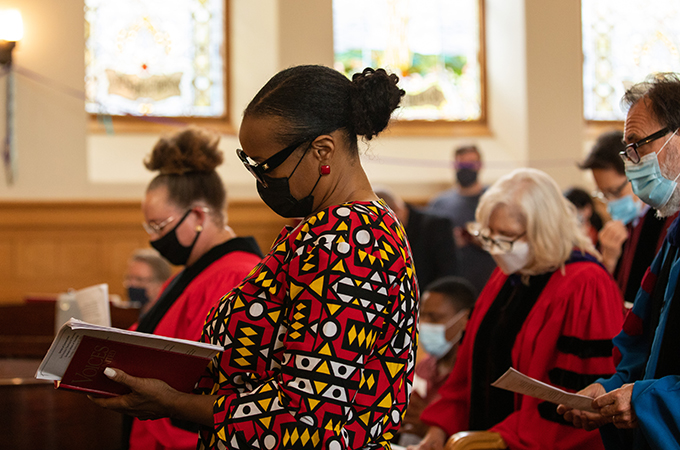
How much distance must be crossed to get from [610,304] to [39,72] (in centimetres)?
507

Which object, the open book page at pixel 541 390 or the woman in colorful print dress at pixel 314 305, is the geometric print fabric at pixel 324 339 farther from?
the open book page at pixel 541 390

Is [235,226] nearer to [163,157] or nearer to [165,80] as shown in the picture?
[165,80]

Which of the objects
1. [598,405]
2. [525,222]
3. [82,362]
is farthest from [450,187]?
[82,362]

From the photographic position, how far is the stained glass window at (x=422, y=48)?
750cm

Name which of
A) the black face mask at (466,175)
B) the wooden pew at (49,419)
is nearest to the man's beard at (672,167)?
the wooden pew at (49,419)

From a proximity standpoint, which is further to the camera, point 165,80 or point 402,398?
point 165,80

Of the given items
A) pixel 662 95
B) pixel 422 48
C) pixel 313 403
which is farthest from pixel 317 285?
pixel 422 48

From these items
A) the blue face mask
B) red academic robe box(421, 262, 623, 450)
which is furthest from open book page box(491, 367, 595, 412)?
the blue face mask

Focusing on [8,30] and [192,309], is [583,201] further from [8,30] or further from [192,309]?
[8,30]

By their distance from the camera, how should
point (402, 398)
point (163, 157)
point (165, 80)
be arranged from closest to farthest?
point (402, 398)
point (163, 157)
point (165, 80)

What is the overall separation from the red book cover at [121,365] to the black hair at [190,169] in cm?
101

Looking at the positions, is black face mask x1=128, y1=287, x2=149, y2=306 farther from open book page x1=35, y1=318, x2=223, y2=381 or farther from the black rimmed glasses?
open book page x1=35, y1=318, x2=223, y2=381

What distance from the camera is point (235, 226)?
6.41m

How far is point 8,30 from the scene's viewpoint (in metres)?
5.75
